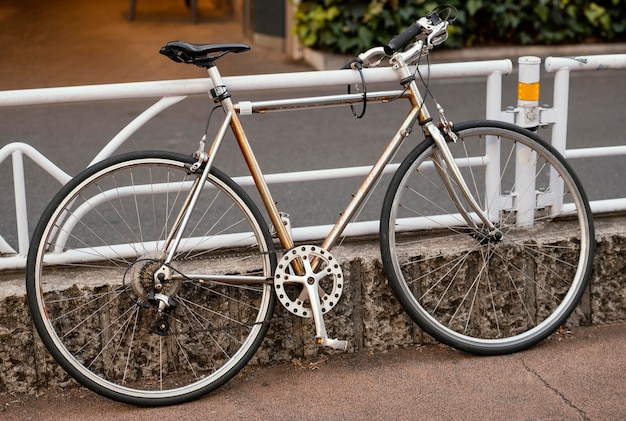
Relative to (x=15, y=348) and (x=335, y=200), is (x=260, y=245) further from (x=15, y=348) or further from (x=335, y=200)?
(x=335, y=200)

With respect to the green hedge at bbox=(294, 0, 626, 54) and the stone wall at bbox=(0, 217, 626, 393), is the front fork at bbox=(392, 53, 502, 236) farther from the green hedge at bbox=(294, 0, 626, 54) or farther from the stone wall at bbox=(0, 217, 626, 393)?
the green hedge at bbox=(294, 0, 626, 54)

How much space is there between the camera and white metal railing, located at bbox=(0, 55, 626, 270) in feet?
14.0

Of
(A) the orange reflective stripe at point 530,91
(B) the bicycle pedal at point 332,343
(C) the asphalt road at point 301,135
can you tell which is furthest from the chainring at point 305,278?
(C) the asphalt road at point 301,135

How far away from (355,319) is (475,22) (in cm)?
804

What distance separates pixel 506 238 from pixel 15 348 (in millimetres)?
2200

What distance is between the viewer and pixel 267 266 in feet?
14.1

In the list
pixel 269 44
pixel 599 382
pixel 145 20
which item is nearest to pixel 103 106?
pixel 269 44

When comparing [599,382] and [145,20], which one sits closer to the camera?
[599,382]

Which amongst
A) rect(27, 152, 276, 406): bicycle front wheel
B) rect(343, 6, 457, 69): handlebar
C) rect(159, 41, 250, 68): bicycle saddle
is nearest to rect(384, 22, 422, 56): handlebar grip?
rect(343, 6, 457, 69): handlebar

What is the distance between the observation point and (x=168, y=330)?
4277 mm

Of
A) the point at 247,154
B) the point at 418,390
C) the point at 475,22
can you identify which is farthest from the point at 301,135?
the point at 418,390

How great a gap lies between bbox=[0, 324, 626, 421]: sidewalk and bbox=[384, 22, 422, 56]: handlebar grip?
1358mm

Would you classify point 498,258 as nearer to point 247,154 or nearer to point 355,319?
point 355,319

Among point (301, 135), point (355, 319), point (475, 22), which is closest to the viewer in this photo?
point (355, 319)
